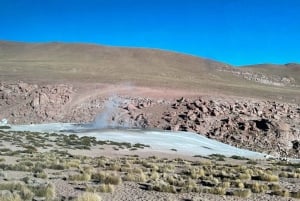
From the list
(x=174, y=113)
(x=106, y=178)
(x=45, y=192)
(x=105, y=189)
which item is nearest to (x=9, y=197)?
(x=45, y=192)

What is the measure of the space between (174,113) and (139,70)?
41.3m

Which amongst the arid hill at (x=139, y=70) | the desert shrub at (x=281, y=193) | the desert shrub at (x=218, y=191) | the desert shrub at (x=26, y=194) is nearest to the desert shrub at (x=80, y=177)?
the desert shrub at (x=26, y=194)

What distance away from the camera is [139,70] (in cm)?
9681

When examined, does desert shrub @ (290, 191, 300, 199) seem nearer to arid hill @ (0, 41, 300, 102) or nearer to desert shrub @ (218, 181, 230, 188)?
desert shrub @ (218, 181, 230, 188)

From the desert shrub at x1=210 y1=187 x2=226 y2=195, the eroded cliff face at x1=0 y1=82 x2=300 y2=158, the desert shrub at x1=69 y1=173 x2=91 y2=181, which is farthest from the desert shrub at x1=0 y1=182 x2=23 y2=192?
the eroded cliff face at x1=0 y1=82 x2=300 y2=158

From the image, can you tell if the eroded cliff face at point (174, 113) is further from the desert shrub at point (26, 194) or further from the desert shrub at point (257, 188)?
the desert shrub at point (26, 194)

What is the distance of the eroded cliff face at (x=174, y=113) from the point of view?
4959cm

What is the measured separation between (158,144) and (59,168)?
850 inches

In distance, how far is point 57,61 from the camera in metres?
105

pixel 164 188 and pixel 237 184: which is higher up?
pixel 164 188

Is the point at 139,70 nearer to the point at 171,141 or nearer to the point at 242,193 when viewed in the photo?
the point at 171,141

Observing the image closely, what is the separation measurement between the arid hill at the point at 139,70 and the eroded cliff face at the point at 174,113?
790cm

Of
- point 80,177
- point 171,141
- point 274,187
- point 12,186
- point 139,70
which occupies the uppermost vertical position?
point 139,70

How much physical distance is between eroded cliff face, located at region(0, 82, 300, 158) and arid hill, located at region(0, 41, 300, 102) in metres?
7.90
